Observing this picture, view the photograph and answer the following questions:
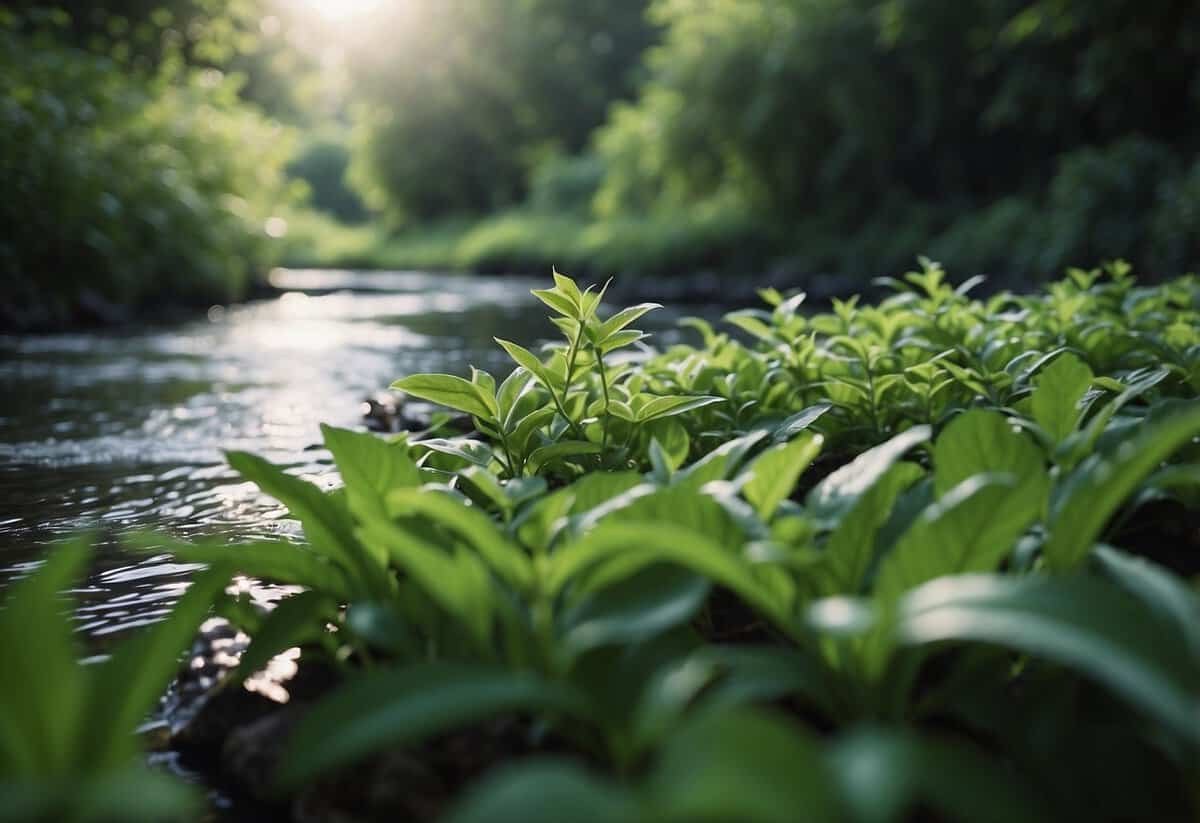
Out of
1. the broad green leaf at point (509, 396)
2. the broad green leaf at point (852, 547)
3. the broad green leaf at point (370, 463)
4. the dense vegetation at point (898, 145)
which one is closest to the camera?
the broad green leaf at point (852, 547)

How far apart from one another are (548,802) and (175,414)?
14.1ft

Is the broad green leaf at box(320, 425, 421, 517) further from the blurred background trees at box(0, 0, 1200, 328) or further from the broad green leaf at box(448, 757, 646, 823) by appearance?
the blurred background trees at box(0, 0, 1200, 328)

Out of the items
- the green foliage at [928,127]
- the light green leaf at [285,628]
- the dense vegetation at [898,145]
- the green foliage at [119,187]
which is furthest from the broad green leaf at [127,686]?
the green foliage at [928,127]

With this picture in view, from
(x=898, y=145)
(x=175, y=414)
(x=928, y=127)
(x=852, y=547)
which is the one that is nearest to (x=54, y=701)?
(x=852, y=547)

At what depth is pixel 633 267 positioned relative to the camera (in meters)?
14.1

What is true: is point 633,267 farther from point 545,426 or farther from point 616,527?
point 616,527

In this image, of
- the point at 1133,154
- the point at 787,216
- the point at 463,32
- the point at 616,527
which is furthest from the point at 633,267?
the point at 463,32

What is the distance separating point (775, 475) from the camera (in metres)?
1.32

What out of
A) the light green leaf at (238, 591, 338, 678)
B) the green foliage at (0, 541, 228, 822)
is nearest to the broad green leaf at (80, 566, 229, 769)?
the green foliage at (0, 541, 228, 822)

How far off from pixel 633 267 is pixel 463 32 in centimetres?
1933

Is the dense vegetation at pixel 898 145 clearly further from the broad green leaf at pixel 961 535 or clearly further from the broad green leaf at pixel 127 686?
the broad green leaf at pixel 127 686

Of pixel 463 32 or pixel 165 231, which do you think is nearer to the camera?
pixel 165 231

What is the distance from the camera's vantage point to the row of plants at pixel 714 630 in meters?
0.74

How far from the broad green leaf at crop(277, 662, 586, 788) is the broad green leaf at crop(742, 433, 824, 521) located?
50 cm
